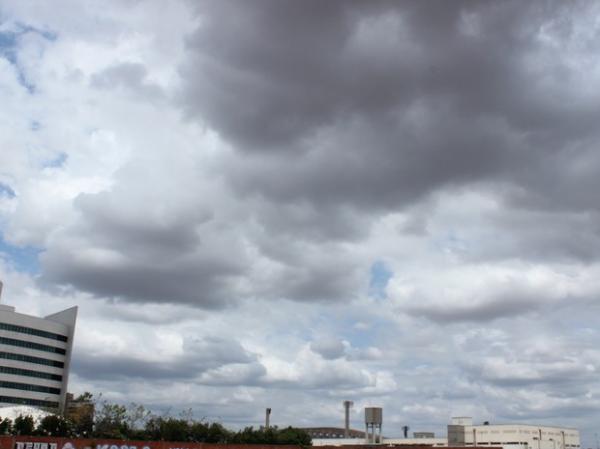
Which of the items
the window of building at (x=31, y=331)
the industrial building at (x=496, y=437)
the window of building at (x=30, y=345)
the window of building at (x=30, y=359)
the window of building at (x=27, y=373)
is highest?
the window of building at (x=31, y=331)

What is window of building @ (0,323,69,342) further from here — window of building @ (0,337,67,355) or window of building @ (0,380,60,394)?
window of building @ (0,380,60,394)

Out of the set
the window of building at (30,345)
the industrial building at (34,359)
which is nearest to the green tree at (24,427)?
the industrial building at (34,359)

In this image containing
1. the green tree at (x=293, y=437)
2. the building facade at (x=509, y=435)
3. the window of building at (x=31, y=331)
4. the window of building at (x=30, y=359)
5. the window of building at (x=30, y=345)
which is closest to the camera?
the green tree at (x=293, y=437)

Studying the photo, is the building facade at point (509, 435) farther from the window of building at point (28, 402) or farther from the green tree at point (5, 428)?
the green tree at point (5, 428)

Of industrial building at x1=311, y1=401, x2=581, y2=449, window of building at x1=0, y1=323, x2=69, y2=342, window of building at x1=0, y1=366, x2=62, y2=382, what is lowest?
industrial building at x1=311, y1=401, x2=581, y2=449

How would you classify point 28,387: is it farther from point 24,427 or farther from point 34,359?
point 24,427

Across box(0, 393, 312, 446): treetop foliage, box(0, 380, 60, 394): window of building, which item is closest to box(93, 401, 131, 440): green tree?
box(0, 393, 312, 446): treetop foliage

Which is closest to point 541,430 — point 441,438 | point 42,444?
point 441,438

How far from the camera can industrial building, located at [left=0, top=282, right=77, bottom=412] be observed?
136 metres

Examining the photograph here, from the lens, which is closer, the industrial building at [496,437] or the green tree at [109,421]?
the green tree at [109,421]

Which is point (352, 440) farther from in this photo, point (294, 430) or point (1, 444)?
point (1, 444)

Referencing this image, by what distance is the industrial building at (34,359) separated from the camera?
136500mm

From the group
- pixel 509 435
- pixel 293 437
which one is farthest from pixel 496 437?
pixel 293 437

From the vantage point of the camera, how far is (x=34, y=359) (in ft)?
468
